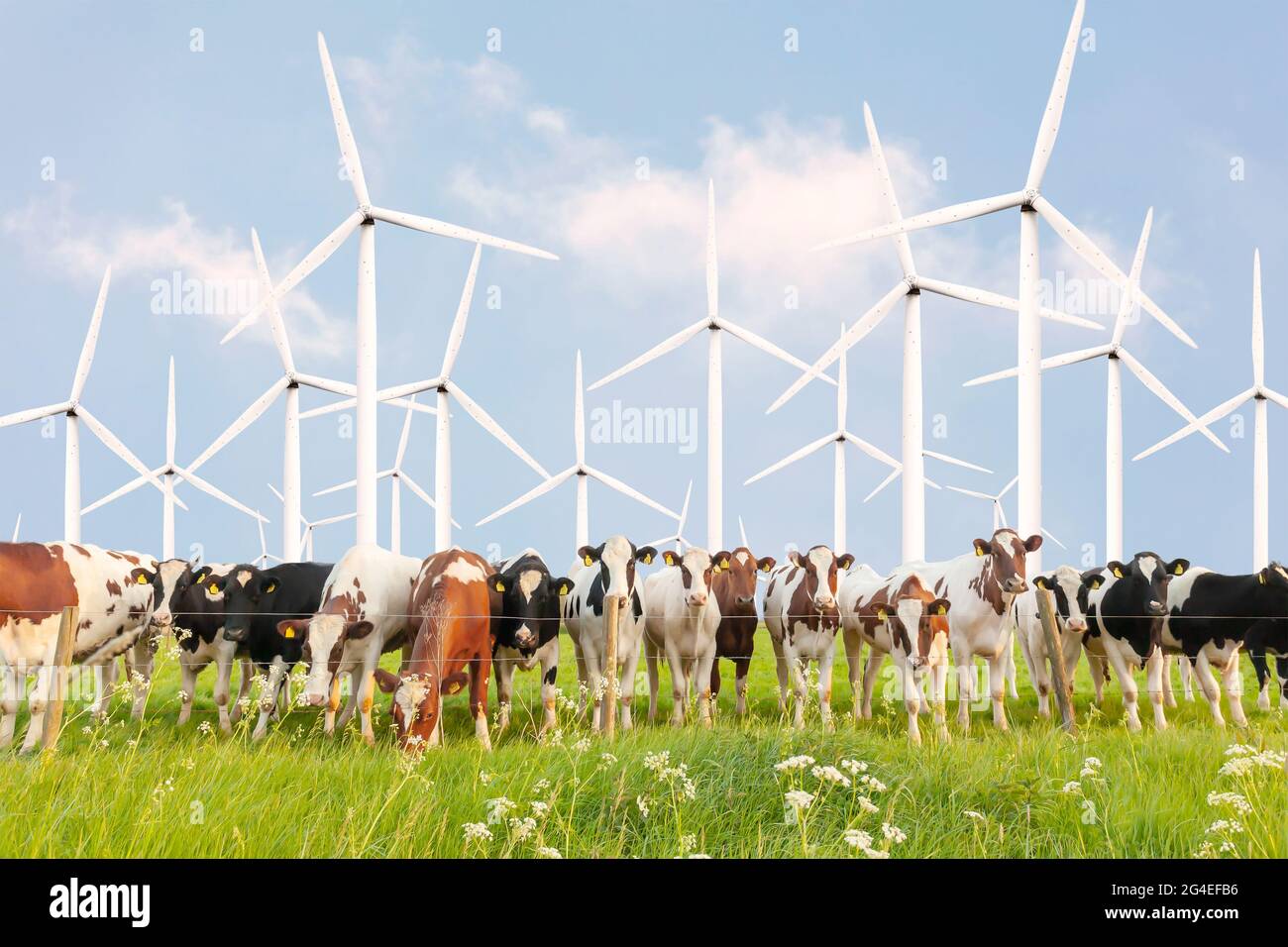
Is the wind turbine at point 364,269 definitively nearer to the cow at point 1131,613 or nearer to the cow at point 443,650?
the cow at point 443,650

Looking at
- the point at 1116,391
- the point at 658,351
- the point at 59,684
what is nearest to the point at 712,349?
the point at 658,351

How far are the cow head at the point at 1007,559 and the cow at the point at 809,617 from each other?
1.94 metres

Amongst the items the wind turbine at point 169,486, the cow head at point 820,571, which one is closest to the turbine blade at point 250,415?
the wind turbine at point 169,486

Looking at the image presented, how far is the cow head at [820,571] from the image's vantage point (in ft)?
44.3

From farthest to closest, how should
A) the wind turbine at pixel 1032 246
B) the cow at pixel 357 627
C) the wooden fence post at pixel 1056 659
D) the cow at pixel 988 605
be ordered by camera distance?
the wind turbine at pixel 1032 246
the cow at pixel 988 605
the wooden fence post at pixel 1056 659
the cow at pixel 357 627

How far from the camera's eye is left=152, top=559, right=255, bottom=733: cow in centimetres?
1354

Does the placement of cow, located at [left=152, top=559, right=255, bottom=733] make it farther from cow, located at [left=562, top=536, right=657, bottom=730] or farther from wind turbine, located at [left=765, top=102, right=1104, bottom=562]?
wind turbine, located at [left=765, top=102, right=1104, bottom=562]

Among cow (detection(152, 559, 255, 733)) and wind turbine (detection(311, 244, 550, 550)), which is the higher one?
wind turbine (detection(311, 244, 550, 550))

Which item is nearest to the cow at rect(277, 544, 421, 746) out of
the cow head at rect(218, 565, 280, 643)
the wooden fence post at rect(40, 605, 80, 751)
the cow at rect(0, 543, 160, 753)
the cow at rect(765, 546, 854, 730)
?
the cow head at rect(218, 565, 280, 643)

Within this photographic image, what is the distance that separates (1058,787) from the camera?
8.03 meters

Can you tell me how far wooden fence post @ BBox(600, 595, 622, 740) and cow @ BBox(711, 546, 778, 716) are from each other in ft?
7.03
